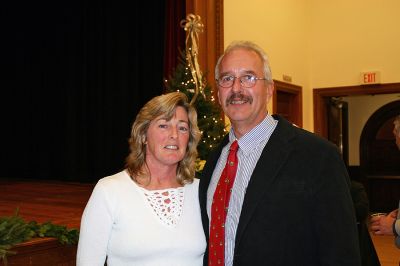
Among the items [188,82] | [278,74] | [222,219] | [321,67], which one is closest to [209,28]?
[188,82]

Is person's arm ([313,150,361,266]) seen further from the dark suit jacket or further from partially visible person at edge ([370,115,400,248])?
partially visible person at edge ([370,115,400,248])

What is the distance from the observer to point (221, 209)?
197cm

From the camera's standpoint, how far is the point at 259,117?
2053mm

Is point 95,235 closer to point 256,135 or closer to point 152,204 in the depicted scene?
point 152,204

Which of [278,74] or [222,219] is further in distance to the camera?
[278,74]

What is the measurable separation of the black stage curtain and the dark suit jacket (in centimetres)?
500

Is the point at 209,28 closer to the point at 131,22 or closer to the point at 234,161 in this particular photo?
the point at 131,22

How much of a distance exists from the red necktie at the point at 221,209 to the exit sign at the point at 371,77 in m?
5.71

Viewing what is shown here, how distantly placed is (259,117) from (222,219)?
1.58 feet

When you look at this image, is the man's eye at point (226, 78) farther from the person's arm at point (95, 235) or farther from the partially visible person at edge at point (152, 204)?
the person's arm at point (95, 235)

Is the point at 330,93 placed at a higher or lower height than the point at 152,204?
higher

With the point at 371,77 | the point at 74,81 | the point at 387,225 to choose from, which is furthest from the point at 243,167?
the point at 74,81

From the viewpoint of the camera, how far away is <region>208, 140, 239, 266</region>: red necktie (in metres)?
1.95

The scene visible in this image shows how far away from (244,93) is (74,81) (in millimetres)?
6672
